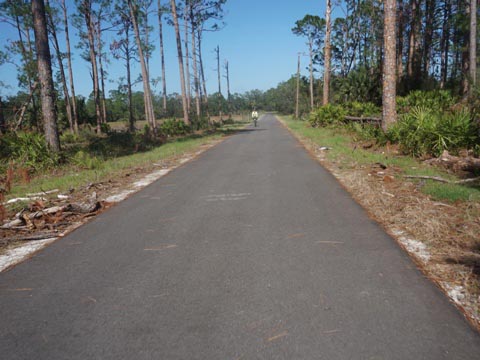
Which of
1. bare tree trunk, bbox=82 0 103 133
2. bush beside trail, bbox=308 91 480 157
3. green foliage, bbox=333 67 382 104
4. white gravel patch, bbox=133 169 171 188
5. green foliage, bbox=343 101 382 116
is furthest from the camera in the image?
bare tree trunk, bbox=82 0 103 133

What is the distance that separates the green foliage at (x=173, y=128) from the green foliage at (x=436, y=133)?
18.4m

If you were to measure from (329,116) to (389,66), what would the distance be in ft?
35.8

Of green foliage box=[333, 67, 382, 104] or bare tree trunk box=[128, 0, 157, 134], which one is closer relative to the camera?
bare tree trunk box=[128, 0, 157, 134]

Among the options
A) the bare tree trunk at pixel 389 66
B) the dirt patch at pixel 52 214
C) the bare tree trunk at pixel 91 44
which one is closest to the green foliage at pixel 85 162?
the dirt patch at pixel 52 214

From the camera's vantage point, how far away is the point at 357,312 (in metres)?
2.75

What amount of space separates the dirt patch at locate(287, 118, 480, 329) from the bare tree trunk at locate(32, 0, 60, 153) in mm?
10810

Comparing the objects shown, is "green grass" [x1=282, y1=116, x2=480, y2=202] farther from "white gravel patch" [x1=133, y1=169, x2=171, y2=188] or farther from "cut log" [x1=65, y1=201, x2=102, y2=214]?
"cut log" [x1=65, y1=201, x2=102, y2=214]

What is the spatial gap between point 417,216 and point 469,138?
539 cm

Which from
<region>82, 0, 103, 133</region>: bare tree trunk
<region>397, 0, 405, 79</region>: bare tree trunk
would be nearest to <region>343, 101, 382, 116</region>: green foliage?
<region>397, 0, 405, 79</region>: bare tree trunk

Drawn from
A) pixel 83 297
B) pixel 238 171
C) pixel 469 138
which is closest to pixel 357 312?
pixel 83 297

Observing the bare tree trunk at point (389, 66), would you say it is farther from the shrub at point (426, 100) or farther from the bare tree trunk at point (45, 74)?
the bare tree trunk at point (45, 74)

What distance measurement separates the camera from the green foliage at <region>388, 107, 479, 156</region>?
8.88 meters

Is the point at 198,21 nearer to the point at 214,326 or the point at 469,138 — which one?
the point at 469,138

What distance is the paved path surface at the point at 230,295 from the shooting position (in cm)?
242
